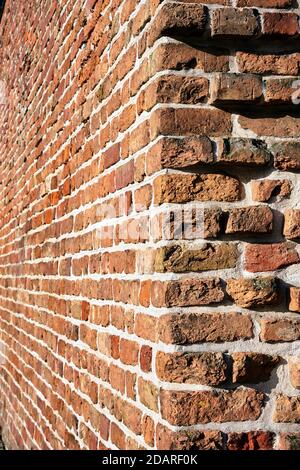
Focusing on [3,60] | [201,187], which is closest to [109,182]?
[201,187]

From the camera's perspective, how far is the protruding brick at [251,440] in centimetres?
183

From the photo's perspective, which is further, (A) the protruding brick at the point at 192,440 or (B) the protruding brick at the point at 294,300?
(B) the protruding brick at the point at 294,300

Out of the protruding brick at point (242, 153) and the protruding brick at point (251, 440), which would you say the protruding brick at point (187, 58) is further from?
the protruding brick at point (251, 440)

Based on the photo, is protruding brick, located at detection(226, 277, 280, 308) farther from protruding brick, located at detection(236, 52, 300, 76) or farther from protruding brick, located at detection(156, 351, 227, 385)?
protruding brick, located at detection(236, 52, 300, 76)

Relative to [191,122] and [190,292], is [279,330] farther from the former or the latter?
[191,122]

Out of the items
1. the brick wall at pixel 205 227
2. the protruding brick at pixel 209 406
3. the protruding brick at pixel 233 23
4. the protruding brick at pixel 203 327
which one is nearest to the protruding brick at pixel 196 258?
the brick wall at pixel 205 227

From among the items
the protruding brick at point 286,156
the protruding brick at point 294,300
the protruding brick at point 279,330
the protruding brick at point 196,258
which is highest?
the protruding brick at point 286,156

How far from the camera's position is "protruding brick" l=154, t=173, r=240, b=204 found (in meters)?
1.87

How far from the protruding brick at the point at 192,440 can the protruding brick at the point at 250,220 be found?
55 cm

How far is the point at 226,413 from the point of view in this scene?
183cm

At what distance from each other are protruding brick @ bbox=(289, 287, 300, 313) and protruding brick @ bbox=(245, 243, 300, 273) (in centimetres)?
8

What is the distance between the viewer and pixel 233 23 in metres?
1.93

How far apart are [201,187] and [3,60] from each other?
15.2 feet

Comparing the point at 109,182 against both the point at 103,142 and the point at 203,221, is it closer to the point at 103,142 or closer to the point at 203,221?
the point at 103,142
